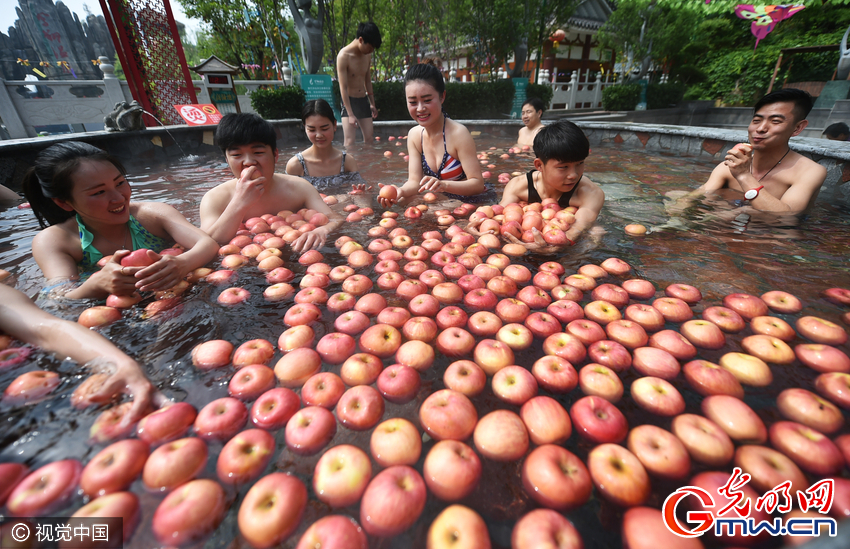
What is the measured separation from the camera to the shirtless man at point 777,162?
3.57 m

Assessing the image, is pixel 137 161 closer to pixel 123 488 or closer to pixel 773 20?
pixel 123 488

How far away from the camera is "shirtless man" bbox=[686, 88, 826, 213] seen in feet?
11.7

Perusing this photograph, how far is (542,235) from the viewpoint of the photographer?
3.41 metres

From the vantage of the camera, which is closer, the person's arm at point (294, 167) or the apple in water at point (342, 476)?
the apple in water at point (342, 476)

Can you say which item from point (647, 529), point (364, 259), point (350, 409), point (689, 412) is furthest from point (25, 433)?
point (689, 412)

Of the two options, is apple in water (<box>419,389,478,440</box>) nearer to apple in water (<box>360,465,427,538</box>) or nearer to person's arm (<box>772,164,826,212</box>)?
apple in water (<box>360,465,427,538</box>)

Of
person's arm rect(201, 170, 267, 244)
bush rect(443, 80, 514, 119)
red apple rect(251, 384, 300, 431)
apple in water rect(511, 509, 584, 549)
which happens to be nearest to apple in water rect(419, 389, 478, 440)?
apple in water rect(511, 509, 584, 549)

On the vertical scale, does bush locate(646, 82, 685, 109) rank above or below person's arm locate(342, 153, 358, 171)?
above

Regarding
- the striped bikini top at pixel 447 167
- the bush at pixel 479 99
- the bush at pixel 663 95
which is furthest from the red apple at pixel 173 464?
the bush at pixel 663 95

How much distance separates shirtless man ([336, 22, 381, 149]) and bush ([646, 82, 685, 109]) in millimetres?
19246

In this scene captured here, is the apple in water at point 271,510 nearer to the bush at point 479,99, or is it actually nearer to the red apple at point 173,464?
the red apple at point 173,464

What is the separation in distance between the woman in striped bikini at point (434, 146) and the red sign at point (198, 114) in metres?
9.46

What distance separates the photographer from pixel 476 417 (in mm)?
1527

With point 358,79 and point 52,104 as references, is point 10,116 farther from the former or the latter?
point 358,79
